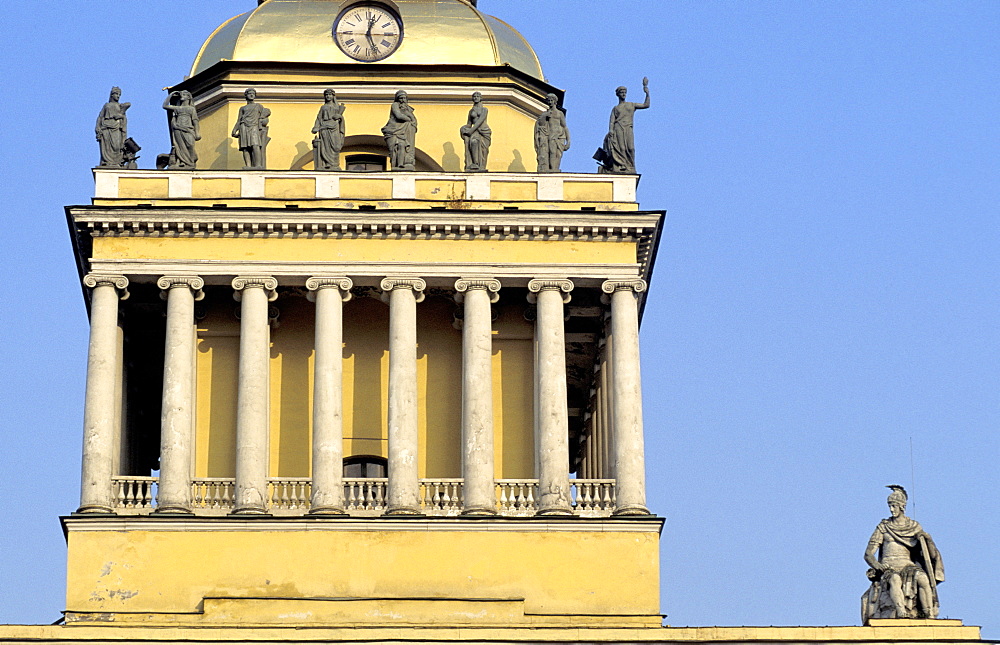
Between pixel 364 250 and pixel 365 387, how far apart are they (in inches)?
102

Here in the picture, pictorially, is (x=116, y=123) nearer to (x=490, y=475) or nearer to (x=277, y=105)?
Answer: (x=277, y=105)

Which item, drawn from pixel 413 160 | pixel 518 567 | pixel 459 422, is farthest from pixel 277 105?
pixel 518 567

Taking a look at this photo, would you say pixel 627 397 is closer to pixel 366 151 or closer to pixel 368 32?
pixel 366 151

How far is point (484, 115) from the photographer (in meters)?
47.6

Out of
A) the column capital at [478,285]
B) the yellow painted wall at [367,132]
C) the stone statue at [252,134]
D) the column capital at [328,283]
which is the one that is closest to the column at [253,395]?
the column capital at [328,283]

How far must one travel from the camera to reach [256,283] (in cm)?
4612

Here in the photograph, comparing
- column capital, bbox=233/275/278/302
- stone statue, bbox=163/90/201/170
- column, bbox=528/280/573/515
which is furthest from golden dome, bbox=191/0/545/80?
column, bbox=528/280/573/515

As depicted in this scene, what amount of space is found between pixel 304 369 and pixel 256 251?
8.18 feet

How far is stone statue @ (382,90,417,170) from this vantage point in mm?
47531

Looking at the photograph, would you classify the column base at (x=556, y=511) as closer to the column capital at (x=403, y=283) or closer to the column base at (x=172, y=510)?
the column capital at (x=403, y=283)

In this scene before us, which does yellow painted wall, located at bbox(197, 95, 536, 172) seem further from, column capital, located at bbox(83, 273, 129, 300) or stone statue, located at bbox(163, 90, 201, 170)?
column capital, located at bbox(83, 273, 129, 300)

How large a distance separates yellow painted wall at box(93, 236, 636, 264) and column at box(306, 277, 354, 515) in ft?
2.08

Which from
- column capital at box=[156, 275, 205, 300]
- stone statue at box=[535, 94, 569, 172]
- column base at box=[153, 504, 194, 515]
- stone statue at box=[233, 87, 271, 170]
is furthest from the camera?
stone statue at box=[535, 94, 569, 172]

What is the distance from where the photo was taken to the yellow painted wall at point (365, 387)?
153ft
